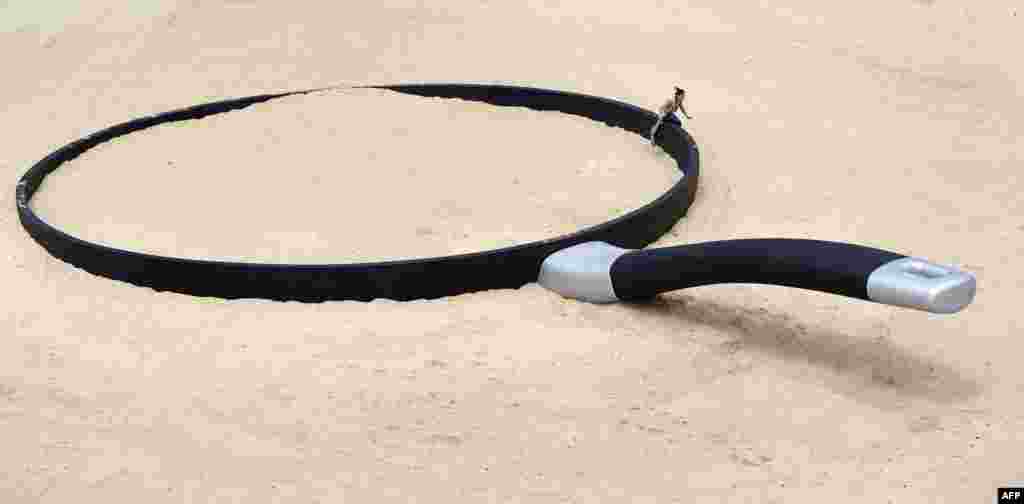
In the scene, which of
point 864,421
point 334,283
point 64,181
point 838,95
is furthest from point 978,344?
point 64,181

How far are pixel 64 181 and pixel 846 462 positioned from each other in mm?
2388

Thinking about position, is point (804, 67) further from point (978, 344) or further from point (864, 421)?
point (864, 421)

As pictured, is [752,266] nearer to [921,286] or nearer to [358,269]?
[921,286]

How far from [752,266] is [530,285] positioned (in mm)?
529

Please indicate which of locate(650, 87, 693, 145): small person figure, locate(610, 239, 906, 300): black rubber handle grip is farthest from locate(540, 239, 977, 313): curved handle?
locate(650, 87, 693, 145): small person figure

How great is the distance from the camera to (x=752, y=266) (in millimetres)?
2008

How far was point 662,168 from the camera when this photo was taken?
3.07 m

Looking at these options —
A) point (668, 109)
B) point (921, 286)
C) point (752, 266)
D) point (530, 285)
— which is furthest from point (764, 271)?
point (668, 109)

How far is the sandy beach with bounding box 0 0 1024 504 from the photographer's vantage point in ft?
5.73

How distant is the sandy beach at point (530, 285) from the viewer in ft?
5.73

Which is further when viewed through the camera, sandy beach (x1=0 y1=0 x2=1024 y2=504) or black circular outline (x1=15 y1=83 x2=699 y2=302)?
black circular outline (x1=15 y1=83 x2=699 y2=302)

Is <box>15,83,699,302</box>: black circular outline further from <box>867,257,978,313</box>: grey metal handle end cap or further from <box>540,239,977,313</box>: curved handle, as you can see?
<box>867,257,978,313</box>: grey metal handle end cap

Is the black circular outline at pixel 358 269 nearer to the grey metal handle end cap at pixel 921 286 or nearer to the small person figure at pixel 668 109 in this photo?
the small person figure at pixel 668 109

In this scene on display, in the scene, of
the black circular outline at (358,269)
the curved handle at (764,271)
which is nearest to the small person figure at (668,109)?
the black circular outline at (358,269)
